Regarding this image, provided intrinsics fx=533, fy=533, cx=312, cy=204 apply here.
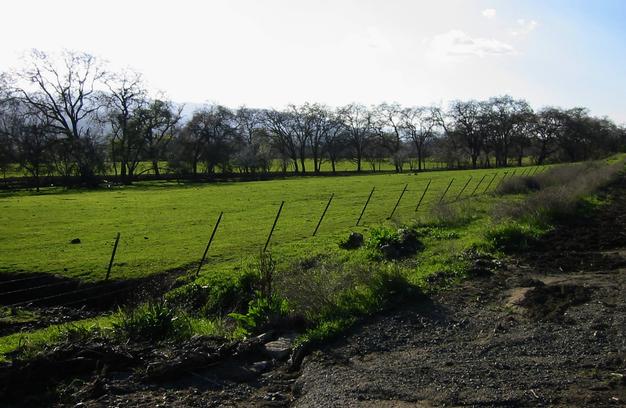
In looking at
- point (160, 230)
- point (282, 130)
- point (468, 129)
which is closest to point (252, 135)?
point (282, 130)

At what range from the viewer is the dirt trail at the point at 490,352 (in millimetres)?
6953

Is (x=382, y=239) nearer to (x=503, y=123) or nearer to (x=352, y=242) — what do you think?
(x=352, y=242)

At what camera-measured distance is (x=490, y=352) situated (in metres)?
8.38

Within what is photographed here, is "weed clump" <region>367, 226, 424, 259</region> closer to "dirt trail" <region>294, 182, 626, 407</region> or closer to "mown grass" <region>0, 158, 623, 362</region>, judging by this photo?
"mown grass" <region>0, 158, 623, 362</region>

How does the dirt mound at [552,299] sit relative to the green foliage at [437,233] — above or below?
below

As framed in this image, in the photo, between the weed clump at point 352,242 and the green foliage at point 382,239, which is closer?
the green foliage at point 382,239

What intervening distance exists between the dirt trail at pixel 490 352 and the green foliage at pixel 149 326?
290cm

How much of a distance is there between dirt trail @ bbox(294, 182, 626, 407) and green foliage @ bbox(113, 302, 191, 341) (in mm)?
2896

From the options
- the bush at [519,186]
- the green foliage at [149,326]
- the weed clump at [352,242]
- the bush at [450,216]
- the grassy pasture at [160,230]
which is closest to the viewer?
the green foliage at [149,326]

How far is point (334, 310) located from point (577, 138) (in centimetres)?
11586

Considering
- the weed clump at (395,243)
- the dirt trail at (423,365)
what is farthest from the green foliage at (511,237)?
the dirt trail at (423,365)

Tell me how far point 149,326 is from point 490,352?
19.4 feet

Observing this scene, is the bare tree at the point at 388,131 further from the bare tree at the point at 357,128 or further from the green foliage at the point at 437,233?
the green foliage at the point at 437,233

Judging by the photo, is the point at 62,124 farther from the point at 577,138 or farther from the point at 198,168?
the point at 577,138
